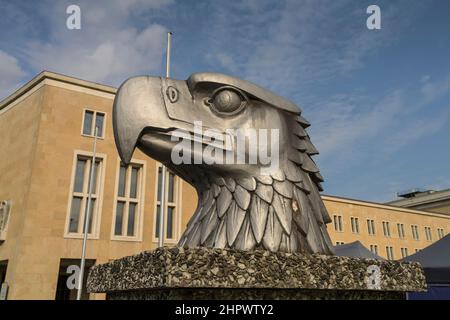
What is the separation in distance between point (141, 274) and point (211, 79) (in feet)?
3.76

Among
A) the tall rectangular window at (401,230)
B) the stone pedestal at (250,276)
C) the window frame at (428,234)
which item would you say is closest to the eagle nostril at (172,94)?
the stone pedestal at (250,276)

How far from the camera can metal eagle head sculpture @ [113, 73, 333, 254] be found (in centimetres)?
203

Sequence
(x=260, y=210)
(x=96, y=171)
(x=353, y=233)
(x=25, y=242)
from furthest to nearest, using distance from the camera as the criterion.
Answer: (x=353, y=233), (x=96, y=171), (x=25, y=242), (x=260, y=210)

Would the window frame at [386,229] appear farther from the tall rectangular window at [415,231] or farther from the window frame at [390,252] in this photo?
the tall rectangular window at [415,231]

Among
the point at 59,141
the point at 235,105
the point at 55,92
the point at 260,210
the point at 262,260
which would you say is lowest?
the point at 262,260

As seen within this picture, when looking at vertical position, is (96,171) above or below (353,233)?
above

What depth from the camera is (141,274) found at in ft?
5.14

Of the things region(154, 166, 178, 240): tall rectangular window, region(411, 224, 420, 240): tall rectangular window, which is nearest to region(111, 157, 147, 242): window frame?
region(154, 166, 178, 240): tall rectangular window

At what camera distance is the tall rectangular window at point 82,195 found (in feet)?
64.4

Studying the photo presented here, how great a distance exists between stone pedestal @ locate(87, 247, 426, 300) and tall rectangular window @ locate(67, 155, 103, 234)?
19265 millimetres

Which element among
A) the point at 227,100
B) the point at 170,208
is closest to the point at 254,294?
the point at 227,100
